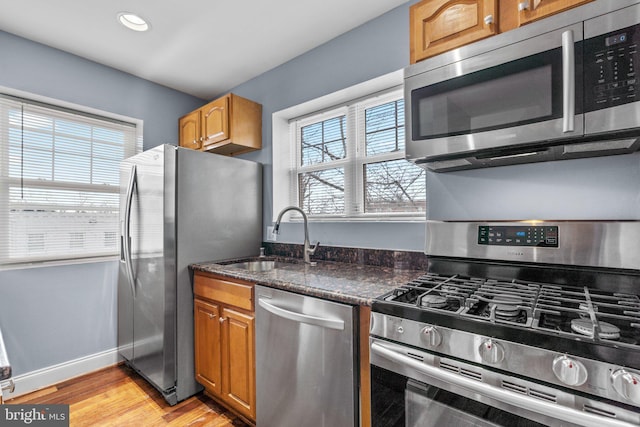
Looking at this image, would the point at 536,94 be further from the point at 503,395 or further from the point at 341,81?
the point at 341,81

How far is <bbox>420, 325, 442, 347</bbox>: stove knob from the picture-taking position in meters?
0.99

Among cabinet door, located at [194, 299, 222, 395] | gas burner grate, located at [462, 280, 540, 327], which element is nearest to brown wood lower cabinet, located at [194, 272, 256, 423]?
cabinet door, located at [194, 299, 222, 395]

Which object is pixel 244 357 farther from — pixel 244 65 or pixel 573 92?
pixel 244 65

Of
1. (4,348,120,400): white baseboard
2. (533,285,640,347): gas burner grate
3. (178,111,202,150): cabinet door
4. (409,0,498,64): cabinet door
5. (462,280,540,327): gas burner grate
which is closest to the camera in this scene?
(533,285,640,347): gas burner grate

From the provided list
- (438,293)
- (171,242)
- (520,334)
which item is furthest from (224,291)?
(520,334)

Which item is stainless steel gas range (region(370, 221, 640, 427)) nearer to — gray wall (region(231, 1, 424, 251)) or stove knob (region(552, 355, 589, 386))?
stove knob (region(552, 355, 589, 386))

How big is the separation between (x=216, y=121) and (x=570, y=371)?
2.74 m

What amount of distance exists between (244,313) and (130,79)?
7.97 ft

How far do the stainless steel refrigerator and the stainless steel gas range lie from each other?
4.91ft

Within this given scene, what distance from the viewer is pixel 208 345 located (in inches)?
79.8

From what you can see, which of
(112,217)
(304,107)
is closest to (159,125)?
(112,217)

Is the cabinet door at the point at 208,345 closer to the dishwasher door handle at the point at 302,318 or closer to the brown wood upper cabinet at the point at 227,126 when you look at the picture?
the dishwasher door handle at the point at 302,318

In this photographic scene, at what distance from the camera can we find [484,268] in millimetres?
1452

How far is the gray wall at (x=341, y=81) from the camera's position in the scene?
6.31 feet
